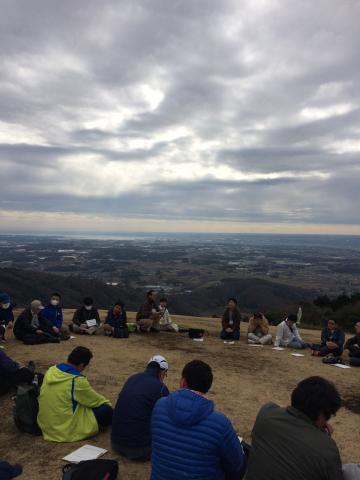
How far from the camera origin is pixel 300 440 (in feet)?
8.68

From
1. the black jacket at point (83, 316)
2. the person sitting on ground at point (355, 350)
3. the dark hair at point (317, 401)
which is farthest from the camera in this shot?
the black jacket at point (83, 316)

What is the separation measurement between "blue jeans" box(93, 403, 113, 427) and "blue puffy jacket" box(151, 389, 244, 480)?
92.2 inches

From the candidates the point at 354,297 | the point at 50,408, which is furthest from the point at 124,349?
the point at 354,297

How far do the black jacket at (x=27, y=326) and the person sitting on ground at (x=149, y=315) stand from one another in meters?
3.03

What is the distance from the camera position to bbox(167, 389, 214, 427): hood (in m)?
3.02

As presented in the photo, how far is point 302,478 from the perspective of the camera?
Answer: 2.61m

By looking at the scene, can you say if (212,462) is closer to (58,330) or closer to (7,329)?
(58,330)

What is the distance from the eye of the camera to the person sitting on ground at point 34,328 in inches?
407

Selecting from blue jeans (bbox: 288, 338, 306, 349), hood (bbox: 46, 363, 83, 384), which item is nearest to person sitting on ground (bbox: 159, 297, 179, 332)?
blue jeans (bbox: 288, 338, 306, 349)

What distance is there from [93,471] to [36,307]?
7.07 meters

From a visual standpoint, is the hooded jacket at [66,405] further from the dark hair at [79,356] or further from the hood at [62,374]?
the dark hair at [79,356]

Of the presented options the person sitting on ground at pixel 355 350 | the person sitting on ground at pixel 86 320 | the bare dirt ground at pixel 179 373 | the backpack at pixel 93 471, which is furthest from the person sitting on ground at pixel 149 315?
the backpack at pixel 93 471

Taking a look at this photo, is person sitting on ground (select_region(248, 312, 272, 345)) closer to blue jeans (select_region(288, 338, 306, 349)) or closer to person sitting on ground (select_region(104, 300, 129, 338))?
blue jeans (select_region(288, 338, 306, 349))

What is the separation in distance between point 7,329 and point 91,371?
4.39 meters
